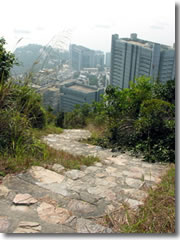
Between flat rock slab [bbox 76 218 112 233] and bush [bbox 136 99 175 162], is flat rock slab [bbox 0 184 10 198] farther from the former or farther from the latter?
bush [bbox 136 99 175 162]

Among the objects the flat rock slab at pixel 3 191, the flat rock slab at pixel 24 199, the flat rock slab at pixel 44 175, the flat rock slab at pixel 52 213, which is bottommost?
the flat rock slab at pixel 44 175

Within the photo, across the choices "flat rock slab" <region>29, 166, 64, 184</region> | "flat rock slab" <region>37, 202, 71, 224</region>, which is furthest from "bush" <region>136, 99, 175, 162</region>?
"flat rock slab" <region>37, 202, 71, 224</region>

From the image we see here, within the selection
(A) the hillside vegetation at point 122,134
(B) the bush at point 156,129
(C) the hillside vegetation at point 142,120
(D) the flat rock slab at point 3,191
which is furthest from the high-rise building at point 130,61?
(D) the flat rock slab at point 3,191

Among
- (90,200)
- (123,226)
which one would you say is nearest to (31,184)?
(90,200)

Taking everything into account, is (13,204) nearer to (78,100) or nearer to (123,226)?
(123,226)

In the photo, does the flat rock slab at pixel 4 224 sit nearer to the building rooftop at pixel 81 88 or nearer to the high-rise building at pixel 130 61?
the high-rise building at pixel 130 61

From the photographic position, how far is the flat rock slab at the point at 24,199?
5.97ft

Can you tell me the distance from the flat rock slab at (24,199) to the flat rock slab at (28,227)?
21 cm

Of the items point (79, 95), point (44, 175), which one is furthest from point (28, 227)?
point (79, 95)

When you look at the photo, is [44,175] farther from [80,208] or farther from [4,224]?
[4,224]

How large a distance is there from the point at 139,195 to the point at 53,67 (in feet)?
6.19

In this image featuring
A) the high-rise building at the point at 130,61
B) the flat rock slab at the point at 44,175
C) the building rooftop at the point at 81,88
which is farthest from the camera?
the building rooftop at the point at 81,88

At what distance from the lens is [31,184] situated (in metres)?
2.11

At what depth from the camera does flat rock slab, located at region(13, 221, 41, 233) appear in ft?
5.16
